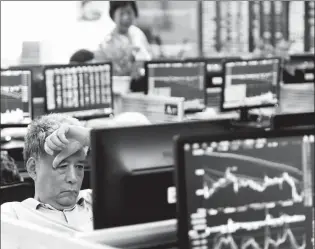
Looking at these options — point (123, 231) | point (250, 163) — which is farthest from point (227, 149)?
point (123, 231)

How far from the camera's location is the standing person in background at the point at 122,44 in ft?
18.0

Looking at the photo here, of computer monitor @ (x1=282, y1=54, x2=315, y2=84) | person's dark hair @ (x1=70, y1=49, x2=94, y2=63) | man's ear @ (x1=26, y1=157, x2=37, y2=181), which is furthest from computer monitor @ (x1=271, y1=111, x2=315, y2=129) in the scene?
computer monitor @ (x1=282, y1=54, x2=315, y2=84)

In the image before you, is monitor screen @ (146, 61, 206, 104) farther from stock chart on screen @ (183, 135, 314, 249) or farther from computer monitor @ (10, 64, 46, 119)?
stock chart on screen @ (183, 135, 314, 249)

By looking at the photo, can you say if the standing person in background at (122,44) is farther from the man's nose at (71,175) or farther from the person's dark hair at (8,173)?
the man's nose at (71,175)

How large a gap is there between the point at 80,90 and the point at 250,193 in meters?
3.74

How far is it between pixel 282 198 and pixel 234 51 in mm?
9186

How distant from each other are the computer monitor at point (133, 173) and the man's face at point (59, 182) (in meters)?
0.52

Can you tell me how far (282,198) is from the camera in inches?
63.7

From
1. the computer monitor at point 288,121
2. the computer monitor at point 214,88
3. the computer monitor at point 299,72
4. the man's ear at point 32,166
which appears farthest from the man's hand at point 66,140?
the computer monitor at point 299,72

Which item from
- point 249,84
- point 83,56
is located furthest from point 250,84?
point 83,56

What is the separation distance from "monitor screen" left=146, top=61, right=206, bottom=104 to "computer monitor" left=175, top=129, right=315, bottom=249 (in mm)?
3761

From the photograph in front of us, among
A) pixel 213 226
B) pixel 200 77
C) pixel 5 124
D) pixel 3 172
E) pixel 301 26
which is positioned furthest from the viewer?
pixel 301 26

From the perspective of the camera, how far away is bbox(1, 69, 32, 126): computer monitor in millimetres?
5039

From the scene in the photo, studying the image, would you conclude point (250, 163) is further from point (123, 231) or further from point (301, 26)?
point (301, 26)
